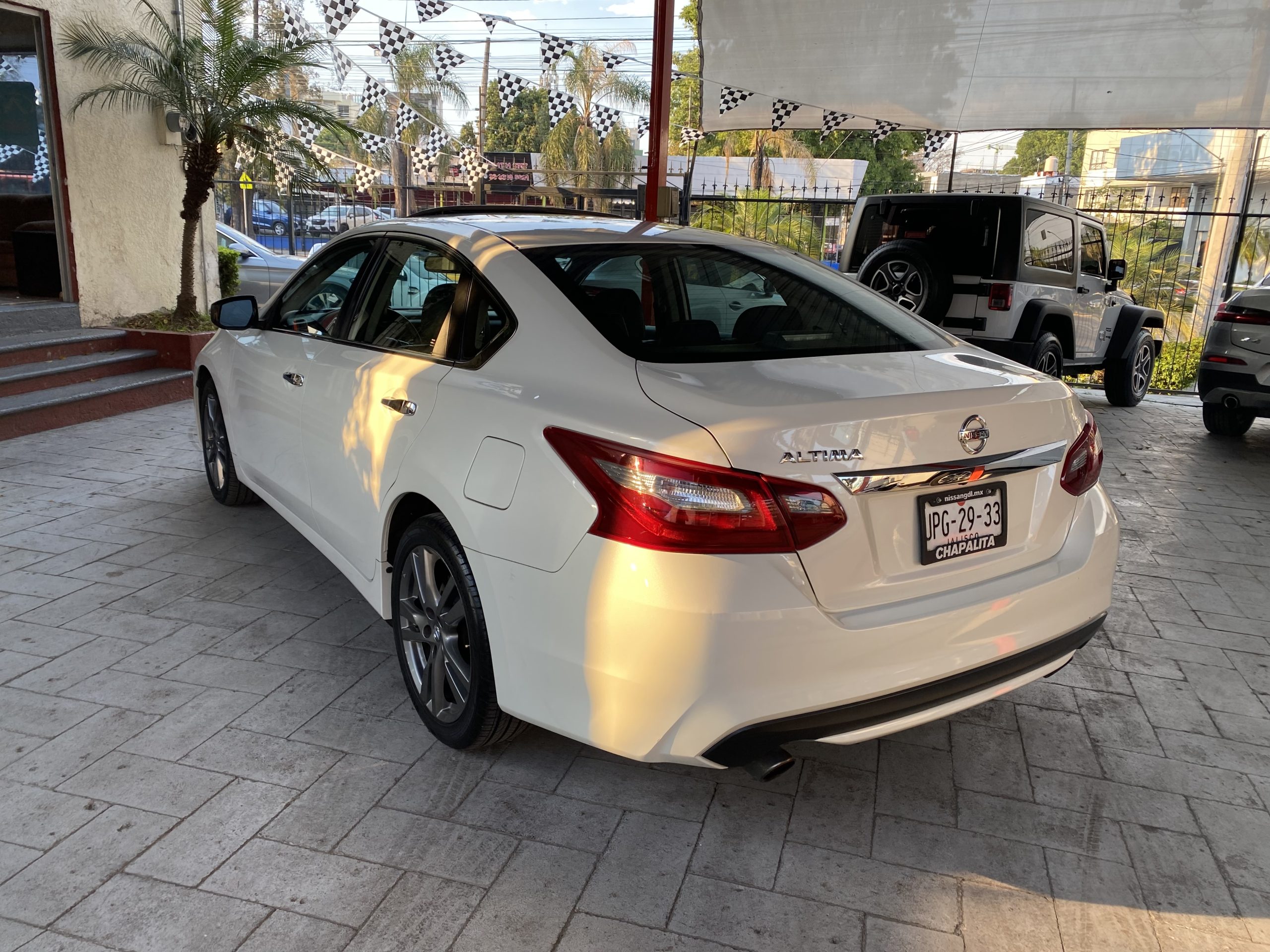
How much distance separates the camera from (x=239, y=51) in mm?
8602

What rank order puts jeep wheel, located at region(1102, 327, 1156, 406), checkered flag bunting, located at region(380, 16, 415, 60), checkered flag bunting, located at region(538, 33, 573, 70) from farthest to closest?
checkered flag bunting, located at region(380, 16, 415, 60) < checkered flag bunting, located at region(538, 33, 573, 70) < jeep wheel, located at region(1102, 327, 1156, 406)

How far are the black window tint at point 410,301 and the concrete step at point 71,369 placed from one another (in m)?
5.06

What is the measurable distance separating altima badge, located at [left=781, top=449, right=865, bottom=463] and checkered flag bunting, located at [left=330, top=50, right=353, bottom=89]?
9.89m

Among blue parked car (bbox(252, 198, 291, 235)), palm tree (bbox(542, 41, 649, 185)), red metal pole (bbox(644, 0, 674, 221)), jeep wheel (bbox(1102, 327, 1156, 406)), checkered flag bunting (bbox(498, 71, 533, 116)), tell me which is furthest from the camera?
palm tree (bbox(542, 41, 649, 185))

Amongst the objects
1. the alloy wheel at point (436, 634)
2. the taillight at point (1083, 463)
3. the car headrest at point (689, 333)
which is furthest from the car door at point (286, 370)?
the taillight at point (1083, 463)

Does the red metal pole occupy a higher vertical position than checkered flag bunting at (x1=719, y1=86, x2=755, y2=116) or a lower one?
lower

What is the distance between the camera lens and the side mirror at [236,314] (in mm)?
4184

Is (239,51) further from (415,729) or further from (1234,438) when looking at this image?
(1234,438)

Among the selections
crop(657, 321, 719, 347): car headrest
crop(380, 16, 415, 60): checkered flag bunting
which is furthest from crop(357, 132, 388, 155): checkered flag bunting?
crop(657, 321, 719, 347): car headrest

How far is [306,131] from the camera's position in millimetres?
Answer: 9719

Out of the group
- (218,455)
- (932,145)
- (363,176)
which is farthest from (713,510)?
(363,176)

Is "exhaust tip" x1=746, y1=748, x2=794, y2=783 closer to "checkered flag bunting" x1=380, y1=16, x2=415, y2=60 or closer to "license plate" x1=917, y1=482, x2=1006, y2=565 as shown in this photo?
"license plate" x1=917, y1=482, x2=1006, y2=565

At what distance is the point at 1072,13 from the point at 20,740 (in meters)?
9.41

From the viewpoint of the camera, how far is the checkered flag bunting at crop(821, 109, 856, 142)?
436 inches
